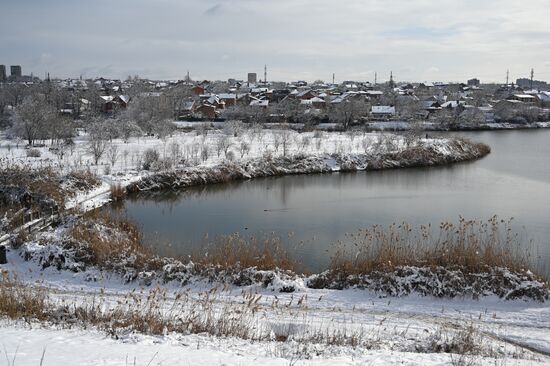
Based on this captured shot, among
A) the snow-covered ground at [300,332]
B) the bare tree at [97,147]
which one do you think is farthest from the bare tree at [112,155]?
the snow-covered ground at [300,332]

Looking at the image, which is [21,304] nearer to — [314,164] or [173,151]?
[173,151]

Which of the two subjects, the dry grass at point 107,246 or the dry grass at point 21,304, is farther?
the dry grass at point 107,246

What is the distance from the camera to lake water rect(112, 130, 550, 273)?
12484 mm

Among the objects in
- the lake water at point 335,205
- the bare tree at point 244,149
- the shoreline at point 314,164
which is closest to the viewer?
the lake water at point 335,205

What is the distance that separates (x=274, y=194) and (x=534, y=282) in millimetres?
12093

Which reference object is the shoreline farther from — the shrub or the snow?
the shrub

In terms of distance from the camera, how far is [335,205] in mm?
16828

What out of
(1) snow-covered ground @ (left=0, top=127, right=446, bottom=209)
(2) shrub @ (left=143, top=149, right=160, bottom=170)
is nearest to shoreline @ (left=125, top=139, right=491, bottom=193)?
(1) snow-covered ground @ (left=0, top=127, right=446, bottom=209)

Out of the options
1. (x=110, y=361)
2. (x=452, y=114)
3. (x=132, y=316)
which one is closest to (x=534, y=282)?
(x=132, y=316)

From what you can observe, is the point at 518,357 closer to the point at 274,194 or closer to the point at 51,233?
the point at 51,233

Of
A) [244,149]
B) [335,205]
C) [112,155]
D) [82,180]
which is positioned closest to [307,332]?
[335,205]

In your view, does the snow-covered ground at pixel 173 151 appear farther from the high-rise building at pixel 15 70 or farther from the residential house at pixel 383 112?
the high-rise building at pixel 15 70

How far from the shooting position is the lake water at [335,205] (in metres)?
12.5

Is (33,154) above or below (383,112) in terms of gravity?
below
